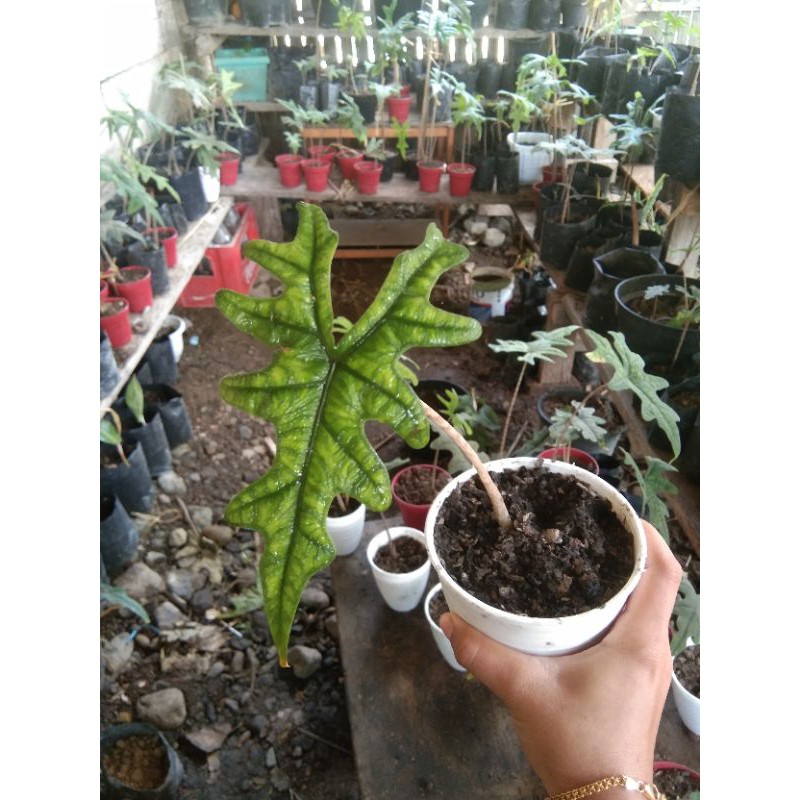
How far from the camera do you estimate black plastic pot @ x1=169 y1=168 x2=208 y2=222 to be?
10.6 ft

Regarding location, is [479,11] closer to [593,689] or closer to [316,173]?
[316,173]

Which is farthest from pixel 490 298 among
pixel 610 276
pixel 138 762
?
pixel 138 762

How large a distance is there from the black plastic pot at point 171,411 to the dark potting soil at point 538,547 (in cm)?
194

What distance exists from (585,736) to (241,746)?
1.31m

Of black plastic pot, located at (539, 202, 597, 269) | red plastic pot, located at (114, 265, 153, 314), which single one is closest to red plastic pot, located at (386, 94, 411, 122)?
black plastic pot, located at (539, 202, 597, 269)

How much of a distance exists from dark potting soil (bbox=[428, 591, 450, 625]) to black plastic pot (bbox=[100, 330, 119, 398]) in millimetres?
1303

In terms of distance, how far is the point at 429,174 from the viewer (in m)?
3.48

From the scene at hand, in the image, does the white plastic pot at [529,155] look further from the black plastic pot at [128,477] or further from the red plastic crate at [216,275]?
the black plastic pot at [128,477]

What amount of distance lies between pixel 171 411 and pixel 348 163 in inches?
75.9

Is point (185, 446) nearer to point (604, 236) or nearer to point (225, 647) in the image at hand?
point (225, 647)

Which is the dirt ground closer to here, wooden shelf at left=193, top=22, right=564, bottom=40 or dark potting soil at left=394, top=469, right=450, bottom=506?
dark potting soil at left=394, top=469, right=450, bottom=506

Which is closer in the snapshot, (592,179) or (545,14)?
(592,179)

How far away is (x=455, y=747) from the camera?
1.32 meters
